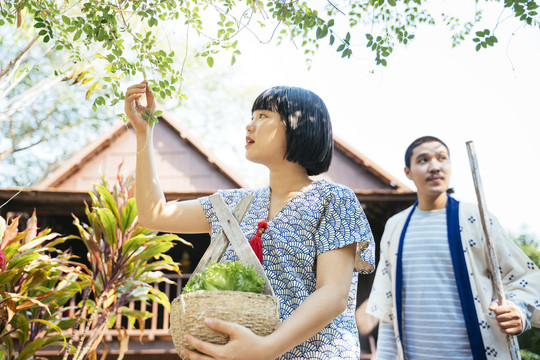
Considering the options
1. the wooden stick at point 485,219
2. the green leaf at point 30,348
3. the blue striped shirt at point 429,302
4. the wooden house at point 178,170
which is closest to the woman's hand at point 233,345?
the wooden stick at point 485,219

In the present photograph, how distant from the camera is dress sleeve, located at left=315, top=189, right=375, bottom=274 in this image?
135 cm

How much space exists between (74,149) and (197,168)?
9928 mm

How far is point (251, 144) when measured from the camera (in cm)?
157

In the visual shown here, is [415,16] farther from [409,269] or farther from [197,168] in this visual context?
[197,168]

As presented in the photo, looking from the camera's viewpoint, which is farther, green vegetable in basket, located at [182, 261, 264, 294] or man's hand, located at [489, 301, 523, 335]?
man's hand, located at [489, 301, 523, 335]

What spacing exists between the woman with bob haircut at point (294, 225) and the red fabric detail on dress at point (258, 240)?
0.08ft

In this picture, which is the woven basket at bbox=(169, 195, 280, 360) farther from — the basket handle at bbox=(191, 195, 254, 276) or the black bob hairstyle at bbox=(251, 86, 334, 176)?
the black bob hairstyle at bbox=(251, 86, 334, 176)

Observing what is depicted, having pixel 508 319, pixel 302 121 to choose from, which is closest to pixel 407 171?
pixel 508 319

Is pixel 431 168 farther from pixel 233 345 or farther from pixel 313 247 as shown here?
pixel 233 345

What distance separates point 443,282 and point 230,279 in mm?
1862

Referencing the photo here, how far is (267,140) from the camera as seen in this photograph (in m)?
1.55

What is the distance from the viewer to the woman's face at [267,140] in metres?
1.56

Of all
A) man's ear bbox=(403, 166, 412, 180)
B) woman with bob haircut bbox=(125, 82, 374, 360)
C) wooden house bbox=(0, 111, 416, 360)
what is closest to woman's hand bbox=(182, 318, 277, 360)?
woman with bob haircut bbox=(125, 82, 374, 360)

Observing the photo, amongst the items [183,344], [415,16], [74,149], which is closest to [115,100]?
[183,344]
